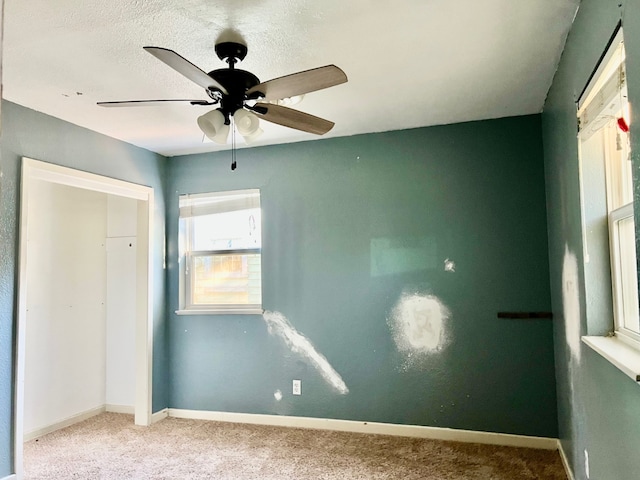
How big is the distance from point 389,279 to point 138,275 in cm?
217

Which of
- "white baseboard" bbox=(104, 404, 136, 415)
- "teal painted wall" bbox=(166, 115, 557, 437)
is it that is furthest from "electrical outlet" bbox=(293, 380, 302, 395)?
"white baseboard" bbox=(104, 404, 136, 415)

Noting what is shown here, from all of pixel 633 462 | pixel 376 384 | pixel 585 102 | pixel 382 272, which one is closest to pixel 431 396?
pixel 376 384

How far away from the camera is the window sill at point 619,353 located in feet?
4.65

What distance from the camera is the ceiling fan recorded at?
1.94 m

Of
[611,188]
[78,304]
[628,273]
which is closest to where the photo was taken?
[628,273]

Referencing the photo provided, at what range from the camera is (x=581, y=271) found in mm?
2219

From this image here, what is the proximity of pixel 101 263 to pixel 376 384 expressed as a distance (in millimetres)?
2843

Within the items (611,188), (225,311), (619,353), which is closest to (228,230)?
(225,311)

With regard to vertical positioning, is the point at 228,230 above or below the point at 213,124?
below

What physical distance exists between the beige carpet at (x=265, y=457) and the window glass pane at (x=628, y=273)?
4.59 feet

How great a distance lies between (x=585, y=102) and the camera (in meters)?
1.97

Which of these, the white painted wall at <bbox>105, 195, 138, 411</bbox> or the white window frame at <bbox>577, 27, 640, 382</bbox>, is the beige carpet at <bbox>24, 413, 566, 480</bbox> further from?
the white window frame at <bbox>577, 27, 640, 382</bbox>

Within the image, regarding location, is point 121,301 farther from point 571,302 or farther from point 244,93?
point 571,302

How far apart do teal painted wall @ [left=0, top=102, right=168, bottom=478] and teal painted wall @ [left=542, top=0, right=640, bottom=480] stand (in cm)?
267
